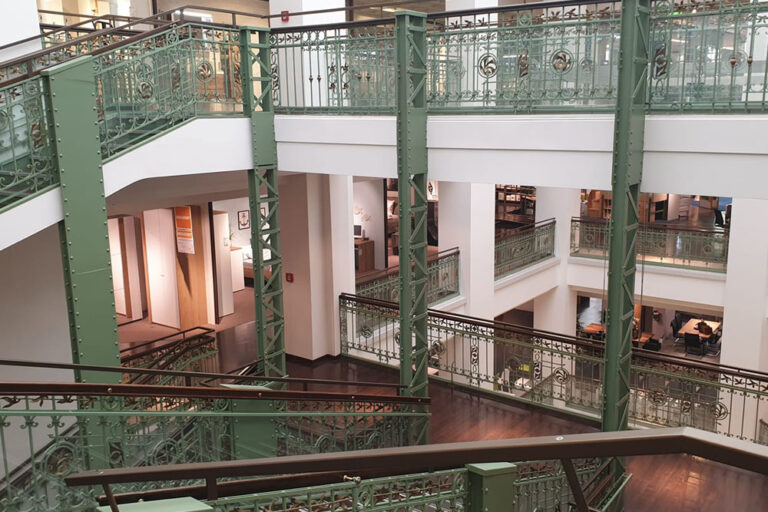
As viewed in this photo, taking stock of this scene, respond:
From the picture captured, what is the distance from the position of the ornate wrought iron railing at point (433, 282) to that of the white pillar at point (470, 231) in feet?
0.55

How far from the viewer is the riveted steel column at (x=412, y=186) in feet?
24.6

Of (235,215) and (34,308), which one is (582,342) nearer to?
(34,308)

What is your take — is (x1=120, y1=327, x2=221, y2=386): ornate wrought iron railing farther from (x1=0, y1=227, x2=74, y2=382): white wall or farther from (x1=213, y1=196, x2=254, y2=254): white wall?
(x1=213, y1=196, x2=254, y2=254): white wall

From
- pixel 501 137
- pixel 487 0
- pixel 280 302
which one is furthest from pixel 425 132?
pixel 487 0

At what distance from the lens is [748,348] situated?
12.8 m

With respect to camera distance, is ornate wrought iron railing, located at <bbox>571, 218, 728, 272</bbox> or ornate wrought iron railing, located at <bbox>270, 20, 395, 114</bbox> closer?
ornate wrought iron railing, located at <bbox>270, 20, 395, 114</bbox>

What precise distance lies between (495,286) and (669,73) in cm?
897

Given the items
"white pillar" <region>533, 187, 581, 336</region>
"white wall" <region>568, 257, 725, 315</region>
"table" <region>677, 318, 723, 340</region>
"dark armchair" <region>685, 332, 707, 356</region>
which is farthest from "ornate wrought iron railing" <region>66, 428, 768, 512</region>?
"table" <region>677, 318, 723, 340</region>

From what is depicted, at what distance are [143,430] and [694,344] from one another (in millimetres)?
17953

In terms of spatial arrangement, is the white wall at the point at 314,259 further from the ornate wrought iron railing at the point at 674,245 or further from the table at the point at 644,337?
the table at the point at 644,337

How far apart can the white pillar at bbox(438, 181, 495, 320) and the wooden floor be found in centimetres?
307

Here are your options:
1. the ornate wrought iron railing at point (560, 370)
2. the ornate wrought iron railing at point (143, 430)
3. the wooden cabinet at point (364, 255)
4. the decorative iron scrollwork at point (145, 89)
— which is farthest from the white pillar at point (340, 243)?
the wooden cabinet at point (364, 255)

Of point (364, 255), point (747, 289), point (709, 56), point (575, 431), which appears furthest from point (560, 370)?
point (364, 255)

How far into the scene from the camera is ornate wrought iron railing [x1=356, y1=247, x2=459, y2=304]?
13.1 meters
